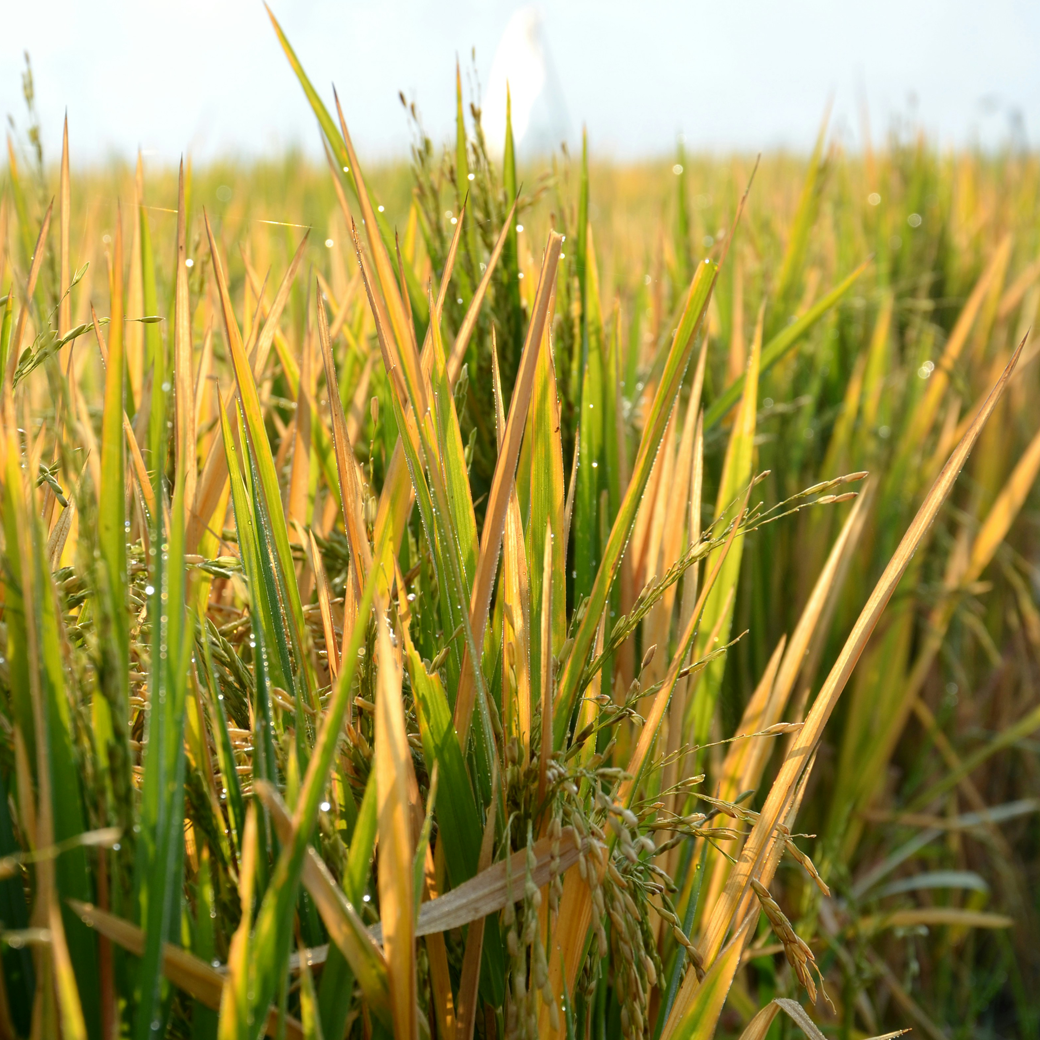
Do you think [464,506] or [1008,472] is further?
[1008,472]

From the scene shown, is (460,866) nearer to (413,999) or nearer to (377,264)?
(413,999)

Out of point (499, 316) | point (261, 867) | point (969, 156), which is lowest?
point (261, 867)

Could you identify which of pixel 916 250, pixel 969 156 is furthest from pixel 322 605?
pixel 969 156

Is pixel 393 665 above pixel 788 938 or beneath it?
above

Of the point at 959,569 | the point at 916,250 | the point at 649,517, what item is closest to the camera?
the point at 649,517

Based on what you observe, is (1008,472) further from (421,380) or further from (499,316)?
(421,380)

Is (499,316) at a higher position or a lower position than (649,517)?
higher

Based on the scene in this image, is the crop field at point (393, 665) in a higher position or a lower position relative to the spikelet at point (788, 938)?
higher

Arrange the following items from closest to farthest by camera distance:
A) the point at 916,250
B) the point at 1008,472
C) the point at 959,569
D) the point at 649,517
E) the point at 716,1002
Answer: the point at 716,1002, the point at 649,517, the point at 959,569, the point at 1008,472, the point at 916,250

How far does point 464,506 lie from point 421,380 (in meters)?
0.07

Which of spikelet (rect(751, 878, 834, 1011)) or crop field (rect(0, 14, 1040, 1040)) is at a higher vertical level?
crop field (rect(0, 14, 1040, 1040))

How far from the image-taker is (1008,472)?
1472 millimetres

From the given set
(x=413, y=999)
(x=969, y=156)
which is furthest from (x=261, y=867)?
(x=969, y=156)

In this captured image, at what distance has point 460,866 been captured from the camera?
17.0 inches
